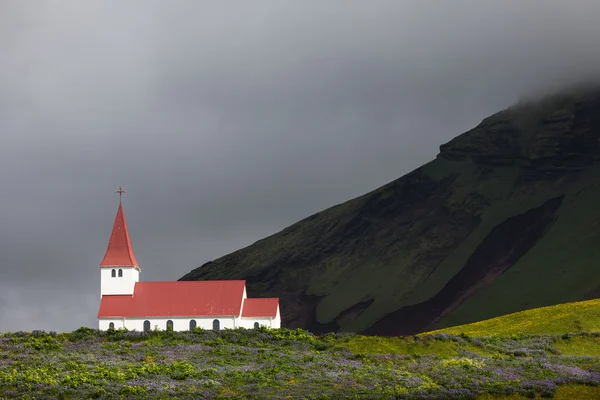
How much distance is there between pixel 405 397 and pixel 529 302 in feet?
482

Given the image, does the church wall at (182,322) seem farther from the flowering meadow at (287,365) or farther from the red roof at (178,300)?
the flowering meadow at (287,365)

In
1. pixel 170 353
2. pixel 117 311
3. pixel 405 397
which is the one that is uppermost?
pixel 117 311

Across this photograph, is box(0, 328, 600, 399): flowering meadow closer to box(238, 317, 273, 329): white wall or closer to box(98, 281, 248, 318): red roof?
box(98, 281, 248, 318): red roof

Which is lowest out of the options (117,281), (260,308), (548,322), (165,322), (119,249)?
(548,322)

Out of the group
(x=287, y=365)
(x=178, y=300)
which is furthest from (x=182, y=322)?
(x=287, y=365)

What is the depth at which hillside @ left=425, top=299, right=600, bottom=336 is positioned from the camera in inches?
2921

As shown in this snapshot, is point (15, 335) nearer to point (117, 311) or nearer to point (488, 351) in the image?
point (488, 351)

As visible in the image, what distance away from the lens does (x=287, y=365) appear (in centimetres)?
5012

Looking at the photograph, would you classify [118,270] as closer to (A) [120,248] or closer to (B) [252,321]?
(A) [120,248]

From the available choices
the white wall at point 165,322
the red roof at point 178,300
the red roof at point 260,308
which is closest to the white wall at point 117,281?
the red roof at point 178,300

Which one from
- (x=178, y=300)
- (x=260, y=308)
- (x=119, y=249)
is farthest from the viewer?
(x=119, y=249)

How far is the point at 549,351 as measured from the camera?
59.3 m

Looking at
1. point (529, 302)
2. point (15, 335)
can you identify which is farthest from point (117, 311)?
point (529, 302)

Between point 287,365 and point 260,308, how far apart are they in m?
62.6
